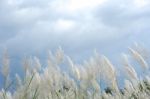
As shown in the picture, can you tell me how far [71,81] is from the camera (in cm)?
569

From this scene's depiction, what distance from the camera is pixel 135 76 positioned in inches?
219

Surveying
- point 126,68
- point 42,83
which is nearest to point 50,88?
point 42,83

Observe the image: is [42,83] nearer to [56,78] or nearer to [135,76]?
[56,78]

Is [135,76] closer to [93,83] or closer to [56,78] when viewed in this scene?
[93,83]

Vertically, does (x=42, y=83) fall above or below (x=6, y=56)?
below

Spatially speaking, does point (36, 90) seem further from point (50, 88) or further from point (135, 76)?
point (135, 76)

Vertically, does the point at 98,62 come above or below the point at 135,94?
above

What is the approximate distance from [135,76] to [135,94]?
0.25 metres

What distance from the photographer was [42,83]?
17.6 ft

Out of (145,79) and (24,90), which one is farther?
(145,79)

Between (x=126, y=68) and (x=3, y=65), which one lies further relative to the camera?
(x=126, y=68)

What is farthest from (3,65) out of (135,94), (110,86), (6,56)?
(135,94)

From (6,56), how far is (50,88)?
72 cm

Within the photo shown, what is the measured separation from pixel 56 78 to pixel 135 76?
1.08 metres
